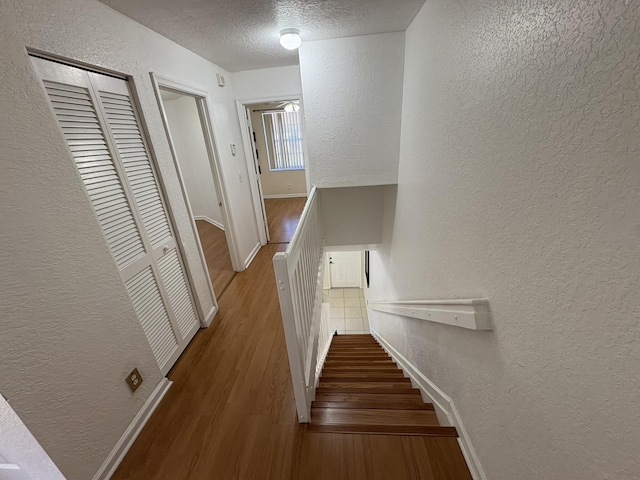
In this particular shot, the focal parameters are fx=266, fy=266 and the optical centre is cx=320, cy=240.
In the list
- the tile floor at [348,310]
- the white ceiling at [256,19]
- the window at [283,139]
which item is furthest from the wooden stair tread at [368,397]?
the window at [283,139]

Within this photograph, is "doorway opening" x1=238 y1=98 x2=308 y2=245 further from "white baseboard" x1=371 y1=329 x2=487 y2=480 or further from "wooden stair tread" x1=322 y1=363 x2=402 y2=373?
"white baseboard" x1=371 y1=329 x2=487 y2=480

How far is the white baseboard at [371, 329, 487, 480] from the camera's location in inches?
45.8

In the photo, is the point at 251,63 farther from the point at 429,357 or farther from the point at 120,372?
the point at 429,357

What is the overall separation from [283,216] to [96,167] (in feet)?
13.3

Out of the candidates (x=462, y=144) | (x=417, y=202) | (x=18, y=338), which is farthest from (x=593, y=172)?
(x=18, y=338)

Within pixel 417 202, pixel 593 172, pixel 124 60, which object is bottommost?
pixel 417 202

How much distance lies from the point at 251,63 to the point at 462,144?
102 inches

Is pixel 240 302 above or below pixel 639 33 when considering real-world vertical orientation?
below

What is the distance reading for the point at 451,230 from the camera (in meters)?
1.30

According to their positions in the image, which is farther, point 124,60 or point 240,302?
point 240,302

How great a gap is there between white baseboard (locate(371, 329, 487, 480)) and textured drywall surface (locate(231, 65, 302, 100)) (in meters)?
3.16

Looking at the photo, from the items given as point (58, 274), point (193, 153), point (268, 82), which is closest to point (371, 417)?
point (58, 274)

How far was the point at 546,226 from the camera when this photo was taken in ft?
2.16

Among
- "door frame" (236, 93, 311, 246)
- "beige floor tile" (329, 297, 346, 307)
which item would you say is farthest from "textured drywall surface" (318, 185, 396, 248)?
"beige floor tile" (329, 297, 346, 307)
